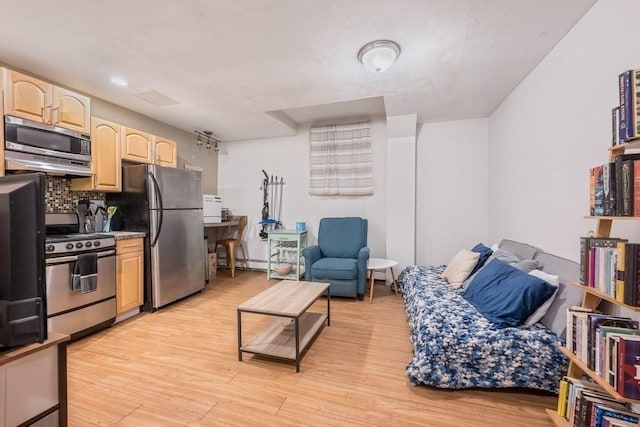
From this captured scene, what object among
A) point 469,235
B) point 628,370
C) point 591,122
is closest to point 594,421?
point 628,370

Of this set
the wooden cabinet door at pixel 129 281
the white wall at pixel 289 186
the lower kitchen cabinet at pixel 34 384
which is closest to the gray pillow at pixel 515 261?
the white wall at pixel 289 186

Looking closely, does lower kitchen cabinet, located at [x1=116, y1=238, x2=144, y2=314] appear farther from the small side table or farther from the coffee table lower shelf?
the small side table

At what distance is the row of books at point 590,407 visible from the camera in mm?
1174

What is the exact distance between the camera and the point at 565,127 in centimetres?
207

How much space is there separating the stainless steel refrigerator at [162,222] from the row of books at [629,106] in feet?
12.3

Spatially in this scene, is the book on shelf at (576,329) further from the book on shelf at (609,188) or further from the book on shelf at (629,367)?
the book on shelf at (609,188)

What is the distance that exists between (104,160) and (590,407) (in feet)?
13.9

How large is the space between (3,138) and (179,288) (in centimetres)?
212

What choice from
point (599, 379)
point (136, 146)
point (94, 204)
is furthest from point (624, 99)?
point (94, 204)

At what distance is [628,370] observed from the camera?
1.10 meters

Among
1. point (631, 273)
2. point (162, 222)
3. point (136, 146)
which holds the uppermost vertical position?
point (136, 146)

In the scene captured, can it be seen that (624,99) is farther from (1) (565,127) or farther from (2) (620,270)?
(1) (565,127)

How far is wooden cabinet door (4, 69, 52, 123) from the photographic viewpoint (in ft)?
7.14

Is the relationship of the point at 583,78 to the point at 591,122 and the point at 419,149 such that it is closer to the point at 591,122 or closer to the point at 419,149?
the point at 591,122
